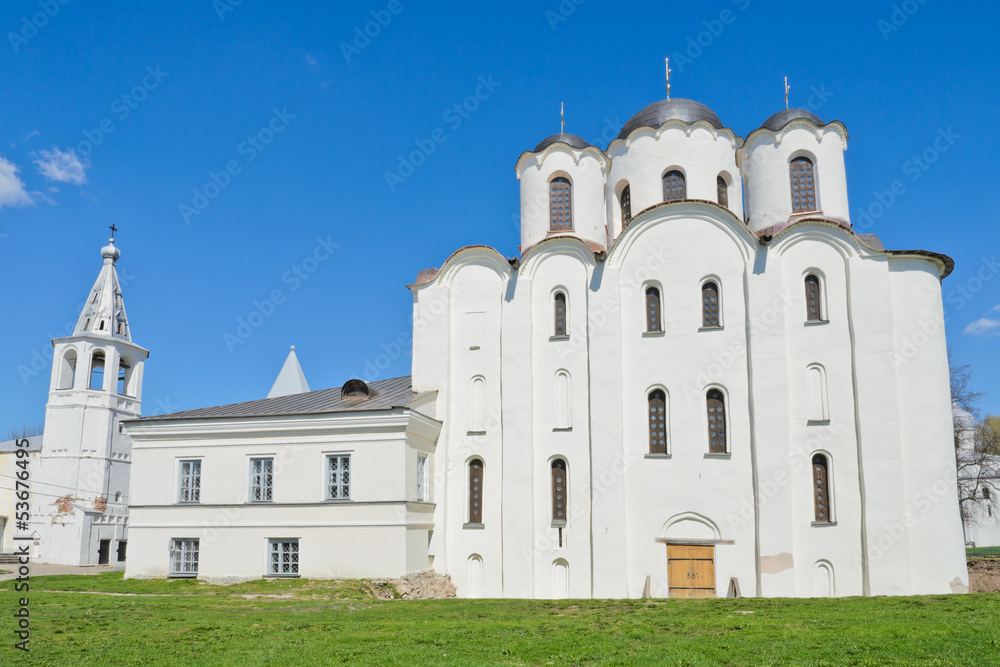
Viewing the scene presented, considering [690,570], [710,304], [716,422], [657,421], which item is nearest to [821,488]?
[716,422]

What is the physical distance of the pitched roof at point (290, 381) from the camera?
48.6 metres

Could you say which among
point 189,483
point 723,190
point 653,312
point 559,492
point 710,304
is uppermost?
point 723,190

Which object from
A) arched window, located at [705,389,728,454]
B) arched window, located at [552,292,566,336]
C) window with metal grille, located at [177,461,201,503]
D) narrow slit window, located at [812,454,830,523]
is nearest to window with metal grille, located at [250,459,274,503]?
window with metal grille, located at [177,461,201,503]

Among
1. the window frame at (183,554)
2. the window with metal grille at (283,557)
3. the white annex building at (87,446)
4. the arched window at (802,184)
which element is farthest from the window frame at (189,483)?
the white annex building at (87,446)

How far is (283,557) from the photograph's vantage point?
2359 cm

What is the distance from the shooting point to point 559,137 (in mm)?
28875

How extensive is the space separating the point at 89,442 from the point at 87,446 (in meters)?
0.25

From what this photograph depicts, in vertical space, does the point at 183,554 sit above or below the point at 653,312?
below

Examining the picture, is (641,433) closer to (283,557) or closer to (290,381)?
(283,557)

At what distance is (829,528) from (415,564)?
11.1 meters

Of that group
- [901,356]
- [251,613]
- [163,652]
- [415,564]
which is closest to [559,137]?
[901,356]

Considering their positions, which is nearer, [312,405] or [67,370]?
[312,405]

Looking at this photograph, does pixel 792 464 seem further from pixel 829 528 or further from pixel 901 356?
pixel 901 356

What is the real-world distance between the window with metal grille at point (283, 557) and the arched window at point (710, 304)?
13273 millimetres
